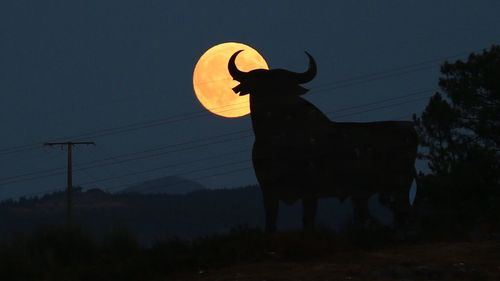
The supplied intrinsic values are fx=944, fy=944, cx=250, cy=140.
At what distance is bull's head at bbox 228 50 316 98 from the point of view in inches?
849

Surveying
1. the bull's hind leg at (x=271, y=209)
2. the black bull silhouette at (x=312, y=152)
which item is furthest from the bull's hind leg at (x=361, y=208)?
the bull's hind leg at (x=271, y=209)

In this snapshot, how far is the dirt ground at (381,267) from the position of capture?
49.7ft

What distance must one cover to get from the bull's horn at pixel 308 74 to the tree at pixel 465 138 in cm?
702

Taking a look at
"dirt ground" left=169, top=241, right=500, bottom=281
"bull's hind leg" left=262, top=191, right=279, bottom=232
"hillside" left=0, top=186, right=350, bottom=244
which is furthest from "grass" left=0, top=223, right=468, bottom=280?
"hillside" left=0, top=186, right=350, bottom=244

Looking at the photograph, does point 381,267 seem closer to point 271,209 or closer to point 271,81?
point 271,209

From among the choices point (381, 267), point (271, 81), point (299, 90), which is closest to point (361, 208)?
point (299, 90)

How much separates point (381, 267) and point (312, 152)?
5665 mm

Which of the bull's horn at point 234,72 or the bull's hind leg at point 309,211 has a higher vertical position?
the bull's horn at point 234,72

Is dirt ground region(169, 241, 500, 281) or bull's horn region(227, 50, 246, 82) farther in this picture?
bull's horn region(227, 50, 246, 82)

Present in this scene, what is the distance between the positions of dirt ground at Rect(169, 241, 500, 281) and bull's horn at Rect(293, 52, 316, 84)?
522cm

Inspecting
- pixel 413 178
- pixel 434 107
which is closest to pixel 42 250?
pixel 413 178

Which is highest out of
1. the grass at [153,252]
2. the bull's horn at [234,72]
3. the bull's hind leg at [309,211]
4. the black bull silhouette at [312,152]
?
the bull's horn at [234,72]

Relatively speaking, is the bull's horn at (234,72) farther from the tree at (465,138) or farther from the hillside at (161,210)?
the hillside at (161,210)

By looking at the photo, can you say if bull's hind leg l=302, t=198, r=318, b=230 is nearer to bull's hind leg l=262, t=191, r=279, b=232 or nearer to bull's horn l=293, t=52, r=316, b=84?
bull's hind leg l=262, t=191, r=279, b=232
